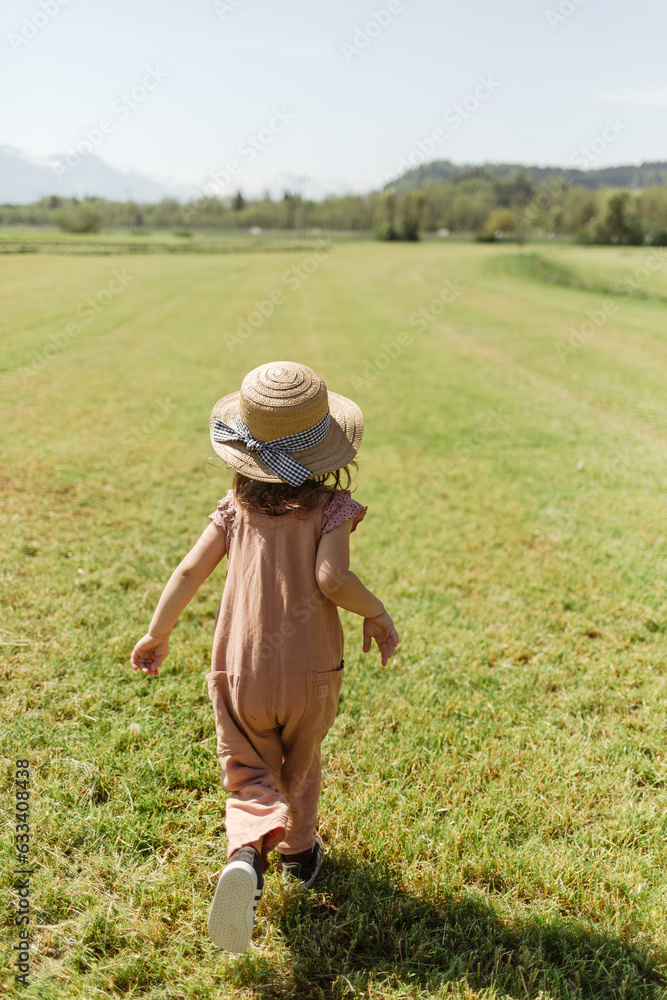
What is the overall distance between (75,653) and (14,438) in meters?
3.88

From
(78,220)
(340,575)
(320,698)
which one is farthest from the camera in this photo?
(78,220)

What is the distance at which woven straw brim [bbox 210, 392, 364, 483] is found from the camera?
173 centimetres

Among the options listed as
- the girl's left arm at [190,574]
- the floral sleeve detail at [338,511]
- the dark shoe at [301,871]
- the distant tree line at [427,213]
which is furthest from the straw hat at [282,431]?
the distant tree line at [427,213]

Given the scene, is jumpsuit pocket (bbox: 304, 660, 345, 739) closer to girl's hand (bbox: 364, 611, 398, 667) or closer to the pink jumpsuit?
the pink jumpsuit

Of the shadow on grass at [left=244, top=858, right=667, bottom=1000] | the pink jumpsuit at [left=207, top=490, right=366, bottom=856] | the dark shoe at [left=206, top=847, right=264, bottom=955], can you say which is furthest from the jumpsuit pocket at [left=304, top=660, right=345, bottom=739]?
the shadow on grass at [left=244, top=858, right=667, bottom=1000]

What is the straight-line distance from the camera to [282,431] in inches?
67.2

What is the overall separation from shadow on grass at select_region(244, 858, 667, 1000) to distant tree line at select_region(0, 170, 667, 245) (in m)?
37.0

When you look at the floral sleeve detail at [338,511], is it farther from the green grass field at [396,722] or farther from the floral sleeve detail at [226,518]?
the green grass field at [396,722]

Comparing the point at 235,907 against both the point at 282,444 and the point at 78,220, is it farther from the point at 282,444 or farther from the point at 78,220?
the point at 78,220

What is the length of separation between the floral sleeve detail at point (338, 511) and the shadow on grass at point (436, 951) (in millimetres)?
1271

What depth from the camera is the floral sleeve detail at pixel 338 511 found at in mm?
1737

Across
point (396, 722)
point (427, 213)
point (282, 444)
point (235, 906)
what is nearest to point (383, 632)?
point (282, 444)

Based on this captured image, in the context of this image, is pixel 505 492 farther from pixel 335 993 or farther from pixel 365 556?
pixel 335 993

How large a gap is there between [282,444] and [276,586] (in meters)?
0.43
